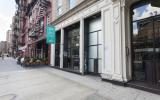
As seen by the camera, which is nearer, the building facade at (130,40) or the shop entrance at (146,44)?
the shop entrance at (146,44)

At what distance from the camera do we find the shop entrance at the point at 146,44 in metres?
6.34

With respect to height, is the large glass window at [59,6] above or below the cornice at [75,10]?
above

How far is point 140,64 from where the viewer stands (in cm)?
700

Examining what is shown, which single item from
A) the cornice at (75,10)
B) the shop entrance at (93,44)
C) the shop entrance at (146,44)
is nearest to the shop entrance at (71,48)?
the cornice at (75,10)

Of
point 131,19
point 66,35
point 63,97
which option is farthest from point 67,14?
point 63,97

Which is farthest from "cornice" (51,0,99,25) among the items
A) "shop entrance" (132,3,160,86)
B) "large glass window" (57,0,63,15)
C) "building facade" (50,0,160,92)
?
"shop entrance" (132,3,160,86)

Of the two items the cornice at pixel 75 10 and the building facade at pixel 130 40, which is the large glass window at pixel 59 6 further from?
the building facade at pixel 130 40

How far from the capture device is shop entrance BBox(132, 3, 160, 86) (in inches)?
250

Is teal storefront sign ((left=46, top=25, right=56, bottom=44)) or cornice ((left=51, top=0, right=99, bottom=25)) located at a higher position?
cornice ((left=51, top=0, right=99, bottom=25))

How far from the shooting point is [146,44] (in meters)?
6.80

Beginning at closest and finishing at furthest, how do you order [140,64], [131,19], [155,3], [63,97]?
1. [63,97]
2. [155,3]
3. [140,64]
4. [131,19]

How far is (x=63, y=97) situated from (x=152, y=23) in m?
5.14

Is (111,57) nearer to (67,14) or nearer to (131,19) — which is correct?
(131,19)

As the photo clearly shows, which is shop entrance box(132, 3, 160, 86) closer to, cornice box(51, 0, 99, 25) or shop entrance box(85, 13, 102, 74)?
shop entrance box(85, 13, 102, 74)
